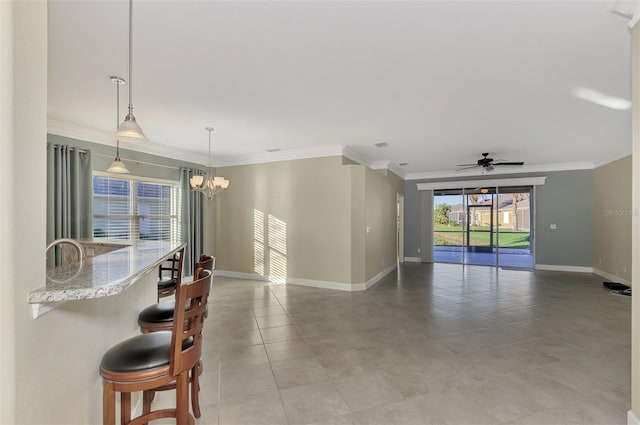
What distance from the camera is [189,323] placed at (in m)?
1.65

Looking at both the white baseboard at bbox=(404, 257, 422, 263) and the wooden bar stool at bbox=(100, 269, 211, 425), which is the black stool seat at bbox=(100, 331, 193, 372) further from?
the white baseboard at bbox=(404, 257, 422, 263)

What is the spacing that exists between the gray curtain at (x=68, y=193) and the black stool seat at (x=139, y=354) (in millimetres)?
3640

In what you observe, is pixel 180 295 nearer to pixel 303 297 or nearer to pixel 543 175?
pixel 303 297

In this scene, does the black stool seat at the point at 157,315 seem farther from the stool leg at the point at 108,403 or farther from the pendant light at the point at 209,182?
the pendant light at the point at 209,182

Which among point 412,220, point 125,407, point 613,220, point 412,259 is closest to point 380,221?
point 412,220

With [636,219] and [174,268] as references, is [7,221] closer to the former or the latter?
[636,219]

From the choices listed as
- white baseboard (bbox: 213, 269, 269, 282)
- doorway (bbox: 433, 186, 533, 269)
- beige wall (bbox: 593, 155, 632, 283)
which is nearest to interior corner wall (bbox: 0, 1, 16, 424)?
white baseboard (bbox: 213, 269, 269, 282)

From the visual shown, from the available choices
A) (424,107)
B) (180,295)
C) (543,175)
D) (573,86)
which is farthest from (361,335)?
(543,175)

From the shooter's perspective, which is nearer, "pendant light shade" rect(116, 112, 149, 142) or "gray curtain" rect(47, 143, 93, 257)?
"pendant light shade" rect(116, 112, 149, 142)

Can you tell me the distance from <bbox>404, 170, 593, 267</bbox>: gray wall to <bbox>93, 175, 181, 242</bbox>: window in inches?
337

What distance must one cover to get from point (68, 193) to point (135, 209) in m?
1.21

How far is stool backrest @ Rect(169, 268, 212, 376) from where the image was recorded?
1.53 m

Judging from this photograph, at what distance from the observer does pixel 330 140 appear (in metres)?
5.41

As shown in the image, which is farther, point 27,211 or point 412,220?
point 412,220
